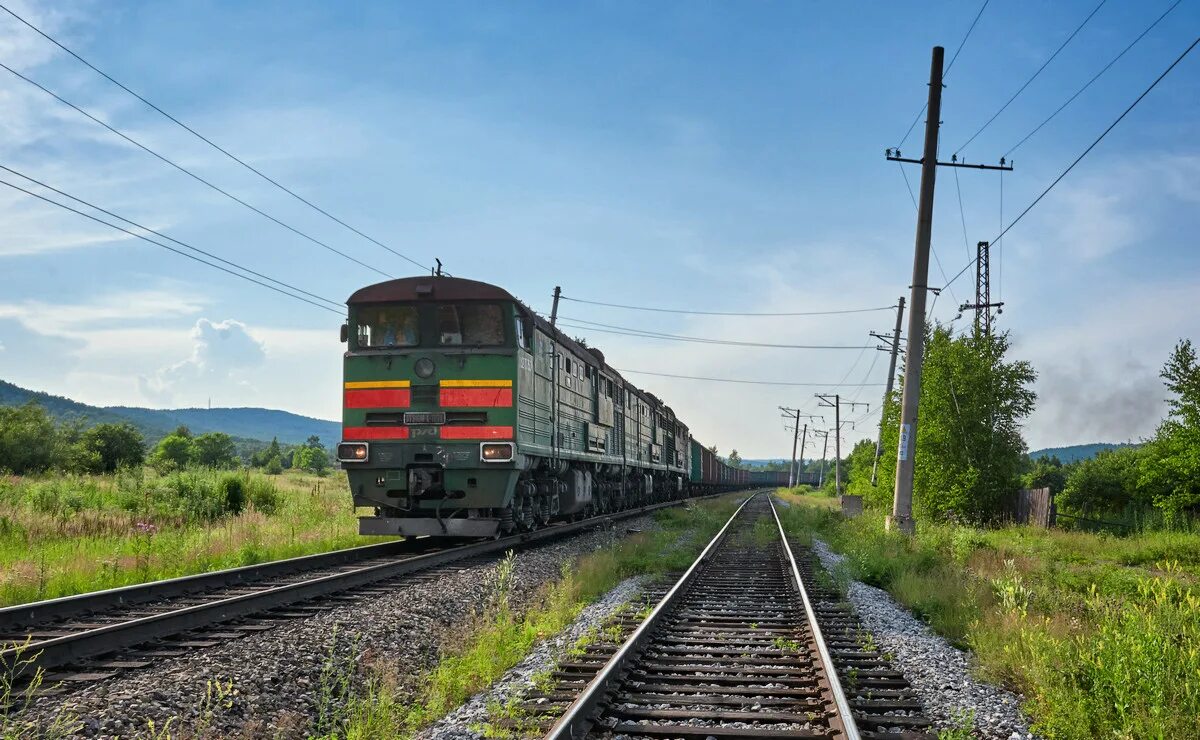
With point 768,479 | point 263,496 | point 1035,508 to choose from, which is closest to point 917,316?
point 1035,508

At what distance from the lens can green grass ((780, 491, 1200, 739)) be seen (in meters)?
4.88

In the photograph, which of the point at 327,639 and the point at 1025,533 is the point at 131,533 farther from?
the point at 1025,533

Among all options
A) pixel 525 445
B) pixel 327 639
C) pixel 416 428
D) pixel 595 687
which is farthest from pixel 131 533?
pixel 595 687

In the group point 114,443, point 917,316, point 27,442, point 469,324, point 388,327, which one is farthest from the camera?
point 114,443

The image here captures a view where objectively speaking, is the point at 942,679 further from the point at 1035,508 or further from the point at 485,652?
the point at 1035,508

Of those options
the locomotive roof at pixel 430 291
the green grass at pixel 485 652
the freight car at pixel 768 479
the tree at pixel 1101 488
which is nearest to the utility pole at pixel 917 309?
the green grass at pixel 485 652

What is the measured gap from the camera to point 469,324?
1388 cm

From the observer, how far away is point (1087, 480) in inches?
1286

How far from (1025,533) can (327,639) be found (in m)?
19.5

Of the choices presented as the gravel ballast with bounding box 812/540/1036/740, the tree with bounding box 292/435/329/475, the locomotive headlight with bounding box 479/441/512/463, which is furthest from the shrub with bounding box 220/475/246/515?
the tree with bounding box 292/435/329/475

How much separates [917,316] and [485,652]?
11192mm

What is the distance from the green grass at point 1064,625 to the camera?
488 centimetres

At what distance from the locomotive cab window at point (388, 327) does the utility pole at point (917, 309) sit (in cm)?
842

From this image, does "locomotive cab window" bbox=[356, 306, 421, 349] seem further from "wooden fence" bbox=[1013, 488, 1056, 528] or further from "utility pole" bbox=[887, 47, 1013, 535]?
"wooden fence" bbox=[1013, 488, 1056, 528]
